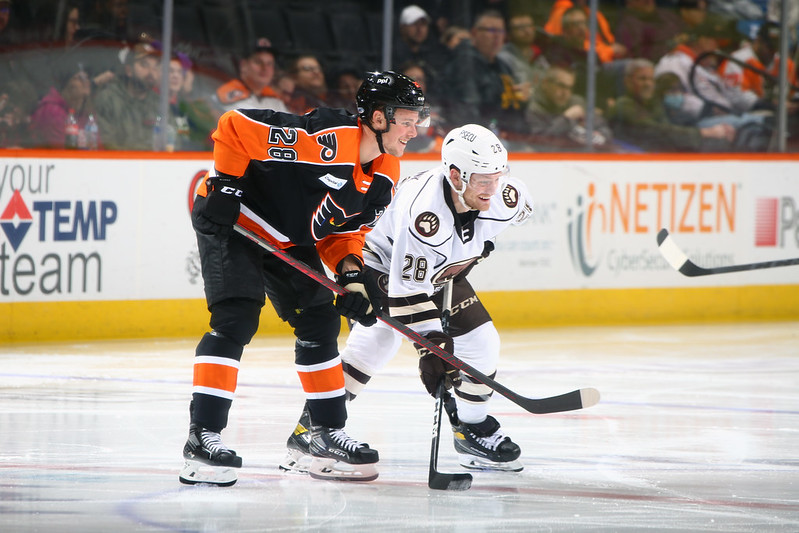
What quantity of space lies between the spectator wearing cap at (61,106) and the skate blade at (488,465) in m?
3.36

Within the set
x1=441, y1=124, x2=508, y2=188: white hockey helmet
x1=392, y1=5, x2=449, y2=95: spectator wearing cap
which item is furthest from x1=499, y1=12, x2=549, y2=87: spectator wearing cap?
x1=441, y1=124, x2=508, y2=188: white hockey helmet

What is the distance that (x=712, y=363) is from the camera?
580 cm

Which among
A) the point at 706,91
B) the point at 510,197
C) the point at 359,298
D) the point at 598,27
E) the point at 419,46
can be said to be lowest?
the point at 359,298

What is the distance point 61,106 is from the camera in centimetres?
616

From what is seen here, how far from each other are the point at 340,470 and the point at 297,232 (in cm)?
71

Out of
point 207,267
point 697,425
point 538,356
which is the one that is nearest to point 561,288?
point 538,356

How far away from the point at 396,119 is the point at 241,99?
363 centimetres

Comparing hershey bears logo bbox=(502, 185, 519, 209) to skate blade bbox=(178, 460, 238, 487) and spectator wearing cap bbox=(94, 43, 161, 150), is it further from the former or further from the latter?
spectator wearing cap bbox=(94, 43, 161, 150)

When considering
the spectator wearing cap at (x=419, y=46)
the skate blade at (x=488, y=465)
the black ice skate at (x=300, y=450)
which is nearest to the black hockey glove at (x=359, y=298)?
the black ice skate at (x=300, y=450)

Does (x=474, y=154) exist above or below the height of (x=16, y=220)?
above

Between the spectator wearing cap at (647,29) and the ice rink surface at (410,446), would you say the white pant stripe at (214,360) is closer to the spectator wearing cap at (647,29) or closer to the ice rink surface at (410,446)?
the ice rink surface at (410,446)

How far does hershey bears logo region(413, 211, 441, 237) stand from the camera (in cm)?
336

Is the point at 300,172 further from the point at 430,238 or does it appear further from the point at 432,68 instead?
the point at 432,68

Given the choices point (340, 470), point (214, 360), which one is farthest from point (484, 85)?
point (214, 360)
